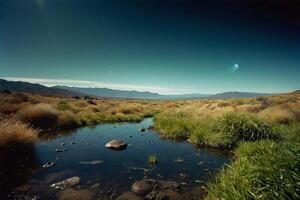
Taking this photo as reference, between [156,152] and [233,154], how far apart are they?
4518mm

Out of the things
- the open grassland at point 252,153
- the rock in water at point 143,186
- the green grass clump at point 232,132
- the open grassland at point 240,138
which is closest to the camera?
the open grassland at point 252,153

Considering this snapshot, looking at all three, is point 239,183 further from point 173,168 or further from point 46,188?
point 46,188

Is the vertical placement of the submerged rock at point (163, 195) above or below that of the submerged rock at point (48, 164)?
above

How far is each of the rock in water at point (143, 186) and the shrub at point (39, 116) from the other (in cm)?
1518

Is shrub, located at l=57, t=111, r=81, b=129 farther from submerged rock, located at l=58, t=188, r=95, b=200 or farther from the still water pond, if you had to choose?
submerged rock, located at l=58, t=188, r=95, b=200

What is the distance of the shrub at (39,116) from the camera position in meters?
21.3

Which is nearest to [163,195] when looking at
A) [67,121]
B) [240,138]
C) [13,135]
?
[13,135]

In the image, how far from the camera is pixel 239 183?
21.8 feet

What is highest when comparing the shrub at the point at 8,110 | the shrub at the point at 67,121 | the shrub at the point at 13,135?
the shrub at the point at 13,135

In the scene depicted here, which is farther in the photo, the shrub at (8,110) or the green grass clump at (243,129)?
the shrub at (8,110)

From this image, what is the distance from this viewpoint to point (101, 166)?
465 inches

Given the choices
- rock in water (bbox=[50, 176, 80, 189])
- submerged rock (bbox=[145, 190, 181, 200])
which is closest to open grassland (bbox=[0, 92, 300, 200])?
submerged rock (bbox=[145, 190, 181, 200])

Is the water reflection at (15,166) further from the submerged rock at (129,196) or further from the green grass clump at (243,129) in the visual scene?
the green grass clump at (243,129)

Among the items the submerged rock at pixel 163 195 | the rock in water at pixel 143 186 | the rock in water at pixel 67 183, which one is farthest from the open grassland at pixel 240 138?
the rock in water at pixel 67 183
